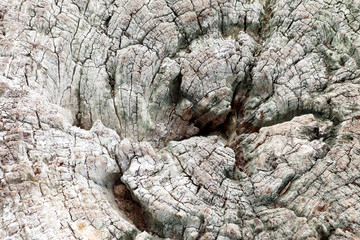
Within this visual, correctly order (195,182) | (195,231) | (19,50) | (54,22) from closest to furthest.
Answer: (195,231) < (195,182) < (19,50) < (54,22)

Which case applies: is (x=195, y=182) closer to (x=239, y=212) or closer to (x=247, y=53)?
(x=239, y=212)

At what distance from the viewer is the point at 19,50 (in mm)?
4680

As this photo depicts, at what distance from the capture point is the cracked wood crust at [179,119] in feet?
12.7

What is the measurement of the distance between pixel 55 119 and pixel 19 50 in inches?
48.8

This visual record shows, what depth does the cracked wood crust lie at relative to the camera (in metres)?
3.87

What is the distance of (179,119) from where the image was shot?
524 centimetres

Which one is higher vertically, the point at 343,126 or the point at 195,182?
the point at 343,126

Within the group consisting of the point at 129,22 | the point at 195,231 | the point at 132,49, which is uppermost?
the point at 129,22

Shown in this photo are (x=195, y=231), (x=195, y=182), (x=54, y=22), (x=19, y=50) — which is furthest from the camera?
(x=54, y=22)

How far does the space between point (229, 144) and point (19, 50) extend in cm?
340

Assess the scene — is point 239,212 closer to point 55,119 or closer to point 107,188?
point 107,188

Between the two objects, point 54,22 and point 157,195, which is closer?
point 157,195

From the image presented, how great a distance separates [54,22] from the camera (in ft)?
16.8

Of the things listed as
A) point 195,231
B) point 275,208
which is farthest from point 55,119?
point 275,208
